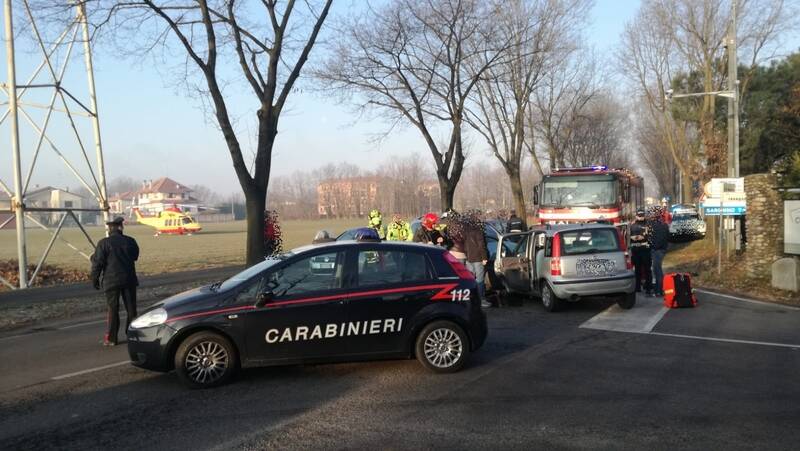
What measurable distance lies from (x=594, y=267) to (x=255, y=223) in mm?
7939

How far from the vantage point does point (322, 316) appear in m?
6.84

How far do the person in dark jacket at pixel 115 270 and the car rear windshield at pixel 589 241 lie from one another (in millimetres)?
6997

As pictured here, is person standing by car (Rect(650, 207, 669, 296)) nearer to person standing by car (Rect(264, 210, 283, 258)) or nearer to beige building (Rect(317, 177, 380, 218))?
person standing by car (Rect(264, 210, 283, 258))

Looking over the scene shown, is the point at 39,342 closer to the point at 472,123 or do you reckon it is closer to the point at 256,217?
the point at 256,217

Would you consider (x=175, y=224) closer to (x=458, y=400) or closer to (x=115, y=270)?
(x=115, y=270)

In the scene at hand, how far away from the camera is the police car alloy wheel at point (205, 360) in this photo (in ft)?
21.7

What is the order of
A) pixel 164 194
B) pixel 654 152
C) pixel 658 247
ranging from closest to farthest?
1. pixel 658 247
2. pixel 654 152
3. pixel 164 194

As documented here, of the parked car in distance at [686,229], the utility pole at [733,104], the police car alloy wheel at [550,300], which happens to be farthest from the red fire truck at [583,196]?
the parked car in distance at [686,229]

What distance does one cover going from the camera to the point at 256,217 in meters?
15.5

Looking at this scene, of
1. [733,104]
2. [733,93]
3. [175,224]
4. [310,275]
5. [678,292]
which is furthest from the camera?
[175,224]

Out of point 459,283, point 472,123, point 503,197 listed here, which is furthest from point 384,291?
point 503,197

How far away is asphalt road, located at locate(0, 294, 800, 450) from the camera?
5094 millimetres

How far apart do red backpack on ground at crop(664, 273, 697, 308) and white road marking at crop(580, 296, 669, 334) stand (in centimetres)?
21

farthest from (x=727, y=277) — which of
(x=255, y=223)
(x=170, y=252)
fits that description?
(x=170, y=252)
